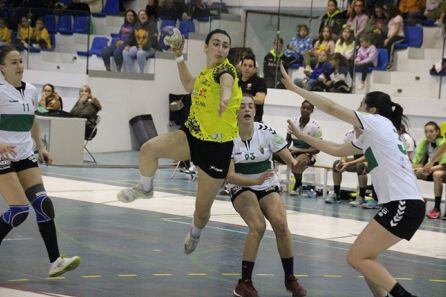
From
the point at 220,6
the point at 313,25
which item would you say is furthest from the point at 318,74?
the point at 220,6

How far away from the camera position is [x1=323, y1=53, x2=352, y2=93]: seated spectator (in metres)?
20.6

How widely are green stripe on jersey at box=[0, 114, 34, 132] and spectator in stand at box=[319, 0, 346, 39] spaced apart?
42.8 feet

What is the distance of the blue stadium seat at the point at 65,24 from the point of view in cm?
2530

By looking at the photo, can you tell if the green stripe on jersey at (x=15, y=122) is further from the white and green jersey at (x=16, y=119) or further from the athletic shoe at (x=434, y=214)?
the athletic shoe at (x=434, y=214)

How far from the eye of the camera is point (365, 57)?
68.9 ft

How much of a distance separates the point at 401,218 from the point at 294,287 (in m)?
1.81

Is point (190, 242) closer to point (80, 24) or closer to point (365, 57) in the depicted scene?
point (365, 57)

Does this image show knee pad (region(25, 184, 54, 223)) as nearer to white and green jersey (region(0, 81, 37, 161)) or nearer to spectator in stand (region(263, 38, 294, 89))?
white and green jersey (region(0, 81, 37, 161))

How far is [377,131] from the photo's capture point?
24.7 feet

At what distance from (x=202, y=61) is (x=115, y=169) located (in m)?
7.23

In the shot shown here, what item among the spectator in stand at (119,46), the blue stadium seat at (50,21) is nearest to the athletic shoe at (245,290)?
the spectator in stand at (119,46)

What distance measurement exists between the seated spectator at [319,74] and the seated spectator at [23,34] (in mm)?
8208

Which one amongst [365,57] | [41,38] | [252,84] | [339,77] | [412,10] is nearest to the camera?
[252,84]

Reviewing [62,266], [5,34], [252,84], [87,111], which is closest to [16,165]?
[62,266]
